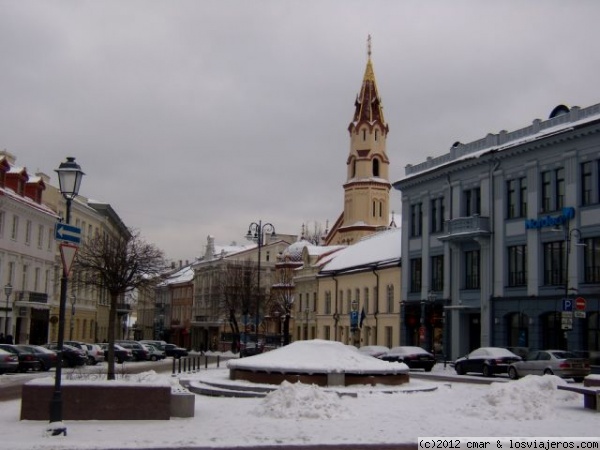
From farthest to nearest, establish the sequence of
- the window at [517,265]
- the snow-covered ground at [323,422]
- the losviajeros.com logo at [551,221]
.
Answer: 1. the window at [517,265]
2. the losviajeros.com logo at [551,221]
3. the snow-covered ground at [323,422]

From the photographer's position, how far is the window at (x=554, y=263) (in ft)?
141

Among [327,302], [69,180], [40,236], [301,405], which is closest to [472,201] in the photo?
[327,302]

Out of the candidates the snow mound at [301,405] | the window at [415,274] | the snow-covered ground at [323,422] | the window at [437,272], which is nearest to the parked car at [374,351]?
the window at [437,272]

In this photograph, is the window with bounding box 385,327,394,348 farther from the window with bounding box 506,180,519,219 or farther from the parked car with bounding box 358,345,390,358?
the window with bounding box 506,180,519,219

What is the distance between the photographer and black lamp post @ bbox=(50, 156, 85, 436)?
15.1m

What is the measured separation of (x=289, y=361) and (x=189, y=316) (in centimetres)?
9056

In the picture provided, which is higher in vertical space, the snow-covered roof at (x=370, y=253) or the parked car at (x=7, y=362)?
the snow-covered roof at (x=370, y=253)

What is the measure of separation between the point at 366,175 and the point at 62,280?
7590 centimetres

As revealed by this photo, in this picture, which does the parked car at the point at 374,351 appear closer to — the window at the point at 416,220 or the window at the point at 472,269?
the window at the point at 472,269

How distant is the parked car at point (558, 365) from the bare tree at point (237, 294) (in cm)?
4084

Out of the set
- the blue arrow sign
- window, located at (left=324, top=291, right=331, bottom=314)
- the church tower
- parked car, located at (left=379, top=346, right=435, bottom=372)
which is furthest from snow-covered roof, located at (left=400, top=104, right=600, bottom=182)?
the church tower

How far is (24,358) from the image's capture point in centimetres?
3769

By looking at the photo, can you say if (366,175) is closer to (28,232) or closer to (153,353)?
(153,353)

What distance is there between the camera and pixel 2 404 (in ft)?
66.9
